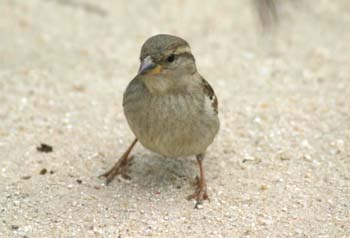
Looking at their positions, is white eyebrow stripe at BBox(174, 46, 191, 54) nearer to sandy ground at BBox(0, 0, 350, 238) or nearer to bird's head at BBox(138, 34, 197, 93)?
bird's head at BBox(138, 34, 197, 93)

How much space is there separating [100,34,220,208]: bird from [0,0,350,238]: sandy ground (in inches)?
21.7

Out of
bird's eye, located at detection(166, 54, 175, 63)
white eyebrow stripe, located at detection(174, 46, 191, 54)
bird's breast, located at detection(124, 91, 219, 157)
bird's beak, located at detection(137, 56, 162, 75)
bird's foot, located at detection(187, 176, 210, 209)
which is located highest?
white eyebrow stripe, located at detection(174, 46, 191, 54)

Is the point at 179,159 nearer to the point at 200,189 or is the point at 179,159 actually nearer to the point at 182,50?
the point at 200,189

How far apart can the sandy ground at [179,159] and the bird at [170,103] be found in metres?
0.55

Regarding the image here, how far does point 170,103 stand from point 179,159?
1.16 m

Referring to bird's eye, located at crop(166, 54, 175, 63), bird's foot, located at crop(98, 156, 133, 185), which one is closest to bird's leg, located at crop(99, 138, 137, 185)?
bird's foot, located at crop(98, 156, 133, 185)

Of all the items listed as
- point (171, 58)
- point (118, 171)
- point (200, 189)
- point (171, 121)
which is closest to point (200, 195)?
point (200, 189)

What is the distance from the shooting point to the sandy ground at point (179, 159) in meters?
5.23

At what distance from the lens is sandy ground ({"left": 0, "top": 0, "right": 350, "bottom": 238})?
5227mm

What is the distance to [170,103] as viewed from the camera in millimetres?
5238

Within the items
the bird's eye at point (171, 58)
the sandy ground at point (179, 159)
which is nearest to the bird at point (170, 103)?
the bird's eye at point (171, 58)

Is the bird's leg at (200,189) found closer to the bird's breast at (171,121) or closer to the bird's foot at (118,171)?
the bird's breast at (171,121)

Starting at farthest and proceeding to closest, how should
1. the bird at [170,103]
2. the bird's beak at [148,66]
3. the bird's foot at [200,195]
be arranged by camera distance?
the bird's foot at [200,195] → the bird at [170,103] → the bird's beak at [148,66]

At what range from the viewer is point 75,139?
21.3 ft
